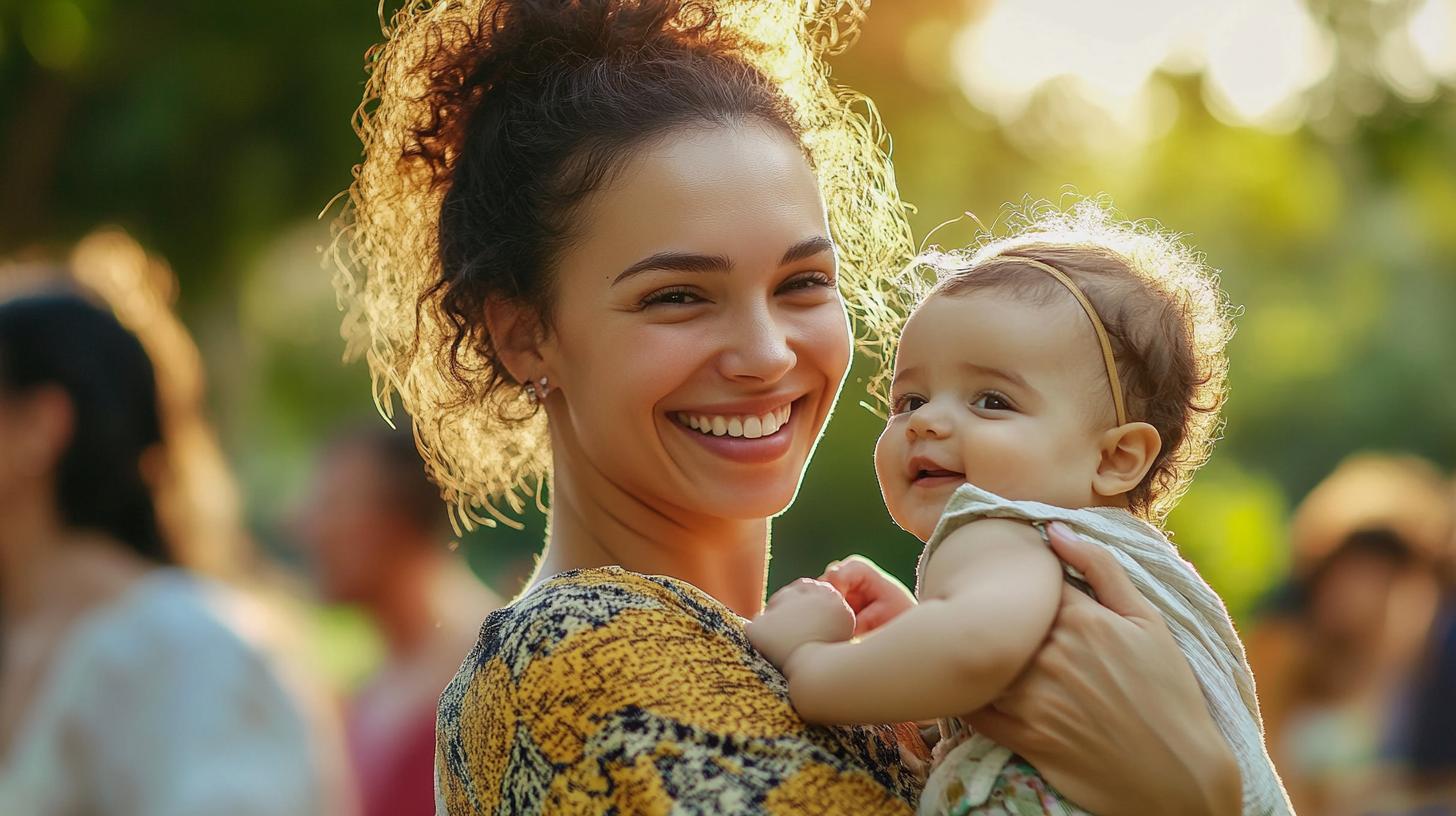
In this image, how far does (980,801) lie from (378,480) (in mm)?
3647

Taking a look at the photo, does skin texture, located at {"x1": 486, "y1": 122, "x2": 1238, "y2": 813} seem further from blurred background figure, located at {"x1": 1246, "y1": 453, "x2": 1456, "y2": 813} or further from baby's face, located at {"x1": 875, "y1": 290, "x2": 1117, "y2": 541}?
blurred background figure, located at {"x1": 1246, "y1": 453, "x2": 1456, "y2": 813}

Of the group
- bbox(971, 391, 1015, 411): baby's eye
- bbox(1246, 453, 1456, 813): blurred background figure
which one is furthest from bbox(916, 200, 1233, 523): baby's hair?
bbox(1246, 453, 1456, 813): blurred background figure

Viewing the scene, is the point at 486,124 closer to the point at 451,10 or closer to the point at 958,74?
the point at 451,10

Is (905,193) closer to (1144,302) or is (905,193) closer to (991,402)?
(1144,302)

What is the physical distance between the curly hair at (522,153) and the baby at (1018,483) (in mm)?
467

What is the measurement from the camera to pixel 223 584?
3801 millimetres

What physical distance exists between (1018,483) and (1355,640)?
4972 mm

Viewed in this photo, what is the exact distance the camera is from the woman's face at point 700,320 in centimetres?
204

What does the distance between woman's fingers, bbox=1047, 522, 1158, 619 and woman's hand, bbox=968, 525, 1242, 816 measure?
0.03 metres

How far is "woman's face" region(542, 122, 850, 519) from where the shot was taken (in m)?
2.04

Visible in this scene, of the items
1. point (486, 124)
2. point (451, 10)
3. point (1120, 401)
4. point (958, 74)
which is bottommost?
point (1120, 401)

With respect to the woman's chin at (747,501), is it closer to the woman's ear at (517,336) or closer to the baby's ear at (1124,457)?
the woman's ear at (517,336)

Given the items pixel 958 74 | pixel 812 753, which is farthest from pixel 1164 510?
pixel 958 74

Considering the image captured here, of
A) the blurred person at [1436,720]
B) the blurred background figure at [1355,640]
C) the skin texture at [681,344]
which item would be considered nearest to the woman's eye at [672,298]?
the skin texture at [681,344]
